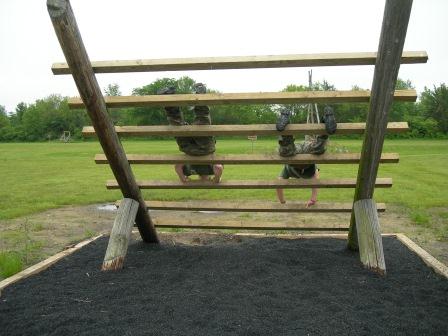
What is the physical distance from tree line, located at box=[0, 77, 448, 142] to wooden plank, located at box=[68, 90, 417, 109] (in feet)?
68.1

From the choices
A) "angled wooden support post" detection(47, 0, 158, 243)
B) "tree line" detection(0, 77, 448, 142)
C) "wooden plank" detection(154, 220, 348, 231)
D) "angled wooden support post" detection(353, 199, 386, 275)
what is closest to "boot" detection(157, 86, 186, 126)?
"angled wooden support post" detection(47, 0, 158, 243)

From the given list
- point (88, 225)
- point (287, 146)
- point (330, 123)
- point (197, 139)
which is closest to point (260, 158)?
point (287, 146)

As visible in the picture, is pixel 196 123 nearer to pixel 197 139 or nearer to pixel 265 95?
pixel 197 139

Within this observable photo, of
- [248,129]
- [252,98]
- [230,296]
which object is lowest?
[230,296]

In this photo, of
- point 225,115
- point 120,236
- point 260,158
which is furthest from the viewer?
point 225,115

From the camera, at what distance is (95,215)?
8.41m

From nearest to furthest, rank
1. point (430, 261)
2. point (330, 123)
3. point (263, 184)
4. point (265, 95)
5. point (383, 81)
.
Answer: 1. point (383, 81)
2. point (265, 95)
3. point (330, 123)
4. point (430, 261)
5. point (263, 184)

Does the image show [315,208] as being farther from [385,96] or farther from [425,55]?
[425,55]

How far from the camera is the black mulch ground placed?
2965 mm

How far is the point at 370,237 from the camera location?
13.5ft

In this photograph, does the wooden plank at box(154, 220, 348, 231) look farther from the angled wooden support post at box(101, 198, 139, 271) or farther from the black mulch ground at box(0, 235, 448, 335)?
the angled wooden support post at box(101, 198, 139, 271)

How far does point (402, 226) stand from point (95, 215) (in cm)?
562

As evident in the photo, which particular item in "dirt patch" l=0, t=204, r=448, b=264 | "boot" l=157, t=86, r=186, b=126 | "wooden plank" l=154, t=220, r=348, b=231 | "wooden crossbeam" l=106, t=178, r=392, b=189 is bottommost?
"dirt patch" l=0, t=204, r=448, b=264

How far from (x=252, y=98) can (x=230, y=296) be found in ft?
5.31
